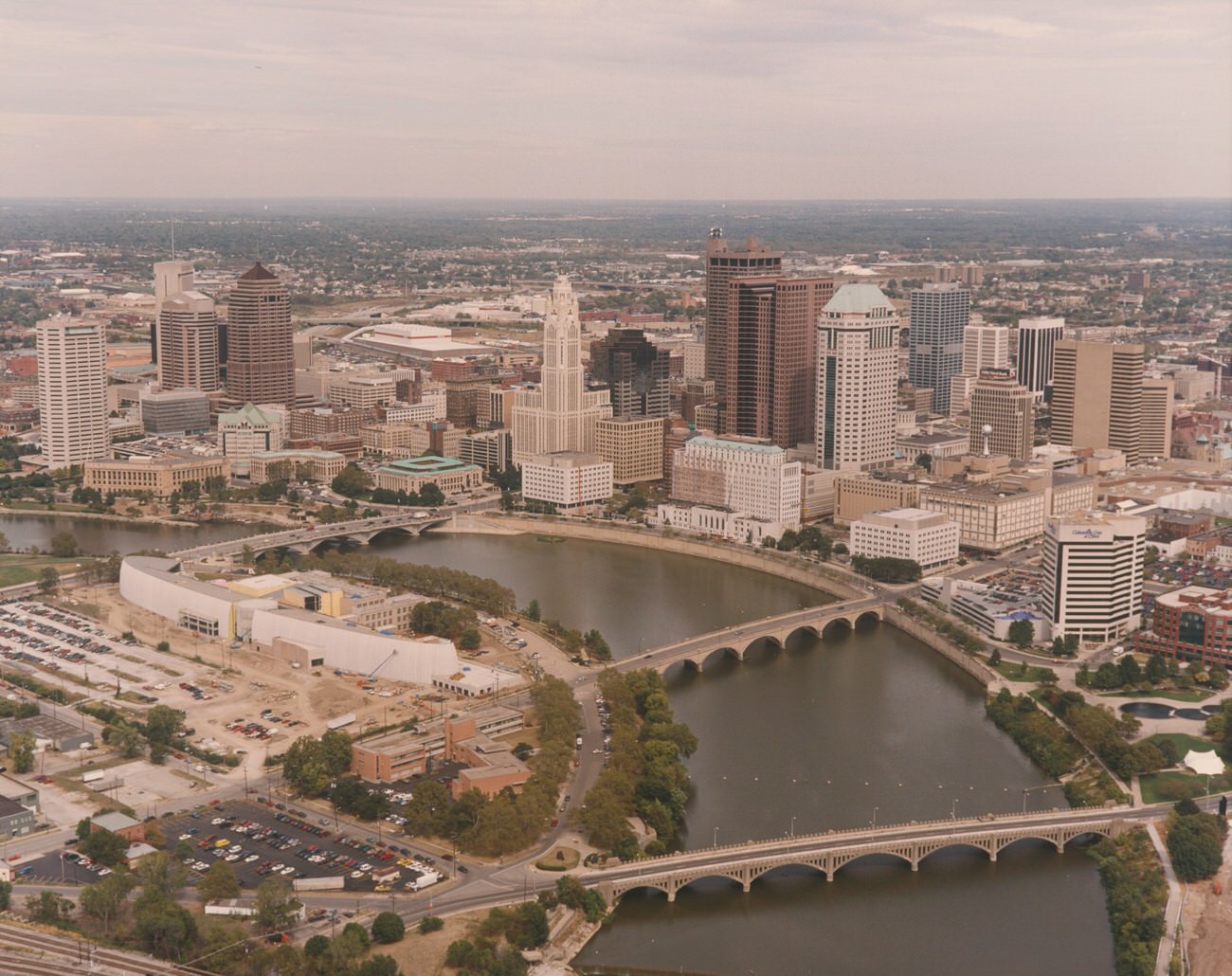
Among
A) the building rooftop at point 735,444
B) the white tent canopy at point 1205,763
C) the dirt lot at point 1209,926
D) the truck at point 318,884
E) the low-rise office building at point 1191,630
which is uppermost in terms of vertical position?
the building rooftop at point 735,444

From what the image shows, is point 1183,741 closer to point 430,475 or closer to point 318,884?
point 318,884

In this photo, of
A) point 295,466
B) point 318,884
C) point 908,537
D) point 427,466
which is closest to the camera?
point 318,884

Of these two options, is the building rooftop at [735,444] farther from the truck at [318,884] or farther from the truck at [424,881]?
the truck at [318,884]

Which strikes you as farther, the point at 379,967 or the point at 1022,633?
the point at 1022,633

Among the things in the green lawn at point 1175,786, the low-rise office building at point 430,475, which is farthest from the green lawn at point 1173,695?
the low-rise office building at point 430,475

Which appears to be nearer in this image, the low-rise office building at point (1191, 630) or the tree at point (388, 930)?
the tree at point (388, 930)

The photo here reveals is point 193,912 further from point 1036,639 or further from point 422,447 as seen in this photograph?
point 422,447

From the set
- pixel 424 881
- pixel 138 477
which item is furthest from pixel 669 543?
pixel 424 881
